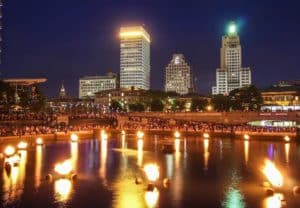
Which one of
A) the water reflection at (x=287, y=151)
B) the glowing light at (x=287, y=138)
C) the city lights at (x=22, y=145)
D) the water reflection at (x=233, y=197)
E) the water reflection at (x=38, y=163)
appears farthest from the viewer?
the glowing light at (x=287, y=138)

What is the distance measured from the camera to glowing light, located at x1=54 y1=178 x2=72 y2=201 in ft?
130

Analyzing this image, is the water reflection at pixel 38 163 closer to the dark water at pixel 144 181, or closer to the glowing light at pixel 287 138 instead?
the dark water at pixel 144 181

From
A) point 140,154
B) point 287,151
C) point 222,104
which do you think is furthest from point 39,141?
point 222,104

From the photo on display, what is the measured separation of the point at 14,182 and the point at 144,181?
13.9 m

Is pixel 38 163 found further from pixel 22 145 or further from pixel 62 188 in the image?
pixel 62 188

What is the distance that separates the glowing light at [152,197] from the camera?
37.0 m

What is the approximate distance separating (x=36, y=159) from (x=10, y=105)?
69948 millimetres

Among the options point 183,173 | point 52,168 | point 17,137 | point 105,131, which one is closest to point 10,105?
point 105,131

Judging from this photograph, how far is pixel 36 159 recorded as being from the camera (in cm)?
6303

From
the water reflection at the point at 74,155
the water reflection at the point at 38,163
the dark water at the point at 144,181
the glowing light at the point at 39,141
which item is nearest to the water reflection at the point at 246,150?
the dark water at the point at 144,181

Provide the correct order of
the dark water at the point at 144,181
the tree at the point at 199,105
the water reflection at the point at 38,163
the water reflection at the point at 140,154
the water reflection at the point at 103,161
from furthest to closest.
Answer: the tree at the point at 199,105 < the water reflection at the point at 140,154 < the water reflection at the point at 103,161 < the water reflection at the point at 38,163 < the dark water at the point at 144,181

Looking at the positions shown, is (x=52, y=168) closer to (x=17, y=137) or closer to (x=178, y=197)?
(x=178, y=197)

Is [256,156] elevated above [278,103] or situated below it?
below

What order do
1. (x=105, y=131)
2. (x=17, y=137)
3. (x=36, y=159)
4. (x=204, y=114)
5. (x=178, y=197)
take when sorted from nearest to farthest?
1. (x=178, y=197)
2. (x=36, y=159)
3. (x=17, y=137)
4. (x=105, y=131)
5. (x=204, y=114)
